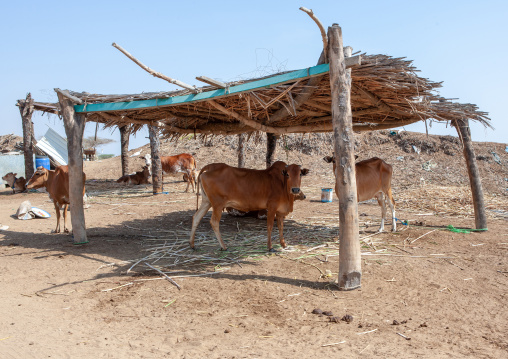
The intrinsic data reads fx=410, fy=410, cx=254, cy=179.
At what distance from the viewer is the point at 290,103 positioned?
21.8ft

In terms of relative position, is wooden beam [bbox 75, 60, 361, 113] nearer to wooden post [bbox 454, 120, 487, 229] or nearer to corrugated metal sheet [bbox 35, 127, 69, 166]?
wooden post [bbox 454, 120, 487, 229]

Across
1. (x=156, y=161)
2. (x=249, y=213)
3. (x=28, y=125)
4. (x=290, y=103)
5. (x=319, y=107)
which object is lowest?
(x=249, y=213)

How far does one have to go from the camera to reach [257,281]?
575cm

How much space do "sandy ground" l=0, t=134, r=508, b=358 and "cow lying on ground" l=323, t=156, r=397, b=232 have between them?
0.68 metres

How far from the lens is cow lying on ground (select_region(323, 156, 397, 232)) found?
8641mm

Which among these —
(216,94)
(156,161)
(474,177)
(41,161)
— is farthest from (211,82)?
(41,161)

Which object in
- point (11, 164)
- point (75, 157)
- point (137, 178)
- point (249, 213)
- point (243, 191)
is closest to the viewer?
point (243, 191)

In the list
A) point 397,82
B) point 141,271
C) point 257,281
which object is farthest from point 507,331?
point 141,271

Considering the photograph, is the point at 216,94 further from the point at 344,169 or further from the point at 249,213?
the point at 249,213

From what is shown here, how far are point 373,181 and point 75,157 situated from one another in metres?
6.14

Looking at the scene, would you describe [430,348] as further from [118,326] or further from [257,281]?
[118,326]

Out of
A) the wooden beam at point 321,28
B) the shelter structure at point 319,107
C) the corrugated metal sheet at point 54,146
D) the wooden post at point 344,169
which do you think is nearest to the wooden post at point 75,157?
the shelter structure at point 319,107

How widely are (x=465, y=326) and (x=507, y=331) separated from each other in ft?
1.28

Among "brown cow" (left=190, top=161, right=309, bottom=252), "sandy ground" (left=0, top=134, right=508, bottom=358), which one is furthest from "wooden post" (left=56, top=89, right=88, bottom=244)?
"brown cow" (left=190, top=161, right=309, bottom=252)
